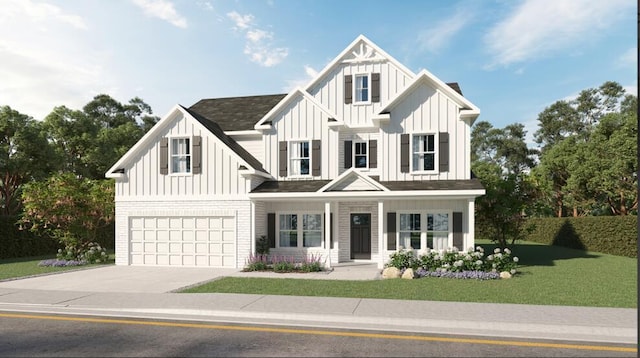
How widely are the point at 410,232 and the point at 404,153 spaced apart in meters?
3.35

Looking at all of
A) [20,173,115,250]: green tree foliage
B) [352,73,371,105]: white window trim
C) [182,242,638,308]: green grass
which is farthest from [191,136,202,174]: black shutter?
[352,73,371,105]: white window trim

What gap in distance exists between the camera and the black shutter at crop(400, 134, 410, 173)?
17.9 metres

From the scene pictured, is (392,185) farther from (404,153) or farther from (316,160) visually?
(316,160)

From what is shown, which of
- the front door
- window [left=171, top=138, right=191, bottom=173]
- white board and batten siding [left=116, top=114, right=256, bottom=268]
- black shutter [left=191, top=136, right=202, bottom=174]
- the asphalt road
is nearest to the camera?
the asphalt road

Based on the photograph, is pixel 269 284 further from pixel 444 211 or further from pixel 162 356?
pixel 444 211

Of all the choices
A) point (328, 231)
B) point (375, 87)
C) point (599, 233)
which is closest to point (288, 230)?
point (328, 231)

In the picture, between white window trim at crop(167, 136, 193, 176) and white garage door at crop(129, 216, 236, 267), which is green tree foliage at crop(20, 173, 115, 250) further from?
white window trim at crop(167, 136, 193, 176)

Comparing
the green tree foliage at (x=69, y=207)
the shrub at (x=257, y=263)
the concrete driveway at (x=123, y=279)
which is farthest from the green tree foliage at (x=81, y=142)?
the shrub at (x=257, y=263)

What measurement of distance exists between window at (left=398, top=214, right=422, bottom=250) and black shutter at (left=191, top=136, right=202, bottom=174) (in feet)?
29.3

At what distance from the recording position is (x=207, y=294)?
1097cm

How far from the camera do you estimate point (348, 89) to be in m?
20.1

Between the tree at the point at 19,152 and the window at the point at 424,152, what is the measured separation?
24.2 m

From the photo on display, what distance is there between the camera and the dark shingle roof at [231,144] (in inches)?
727

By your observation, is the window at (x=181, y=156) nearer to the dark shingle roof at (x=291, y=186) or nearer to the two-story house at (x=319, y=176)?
the two-story house at (x=319, y=176)
